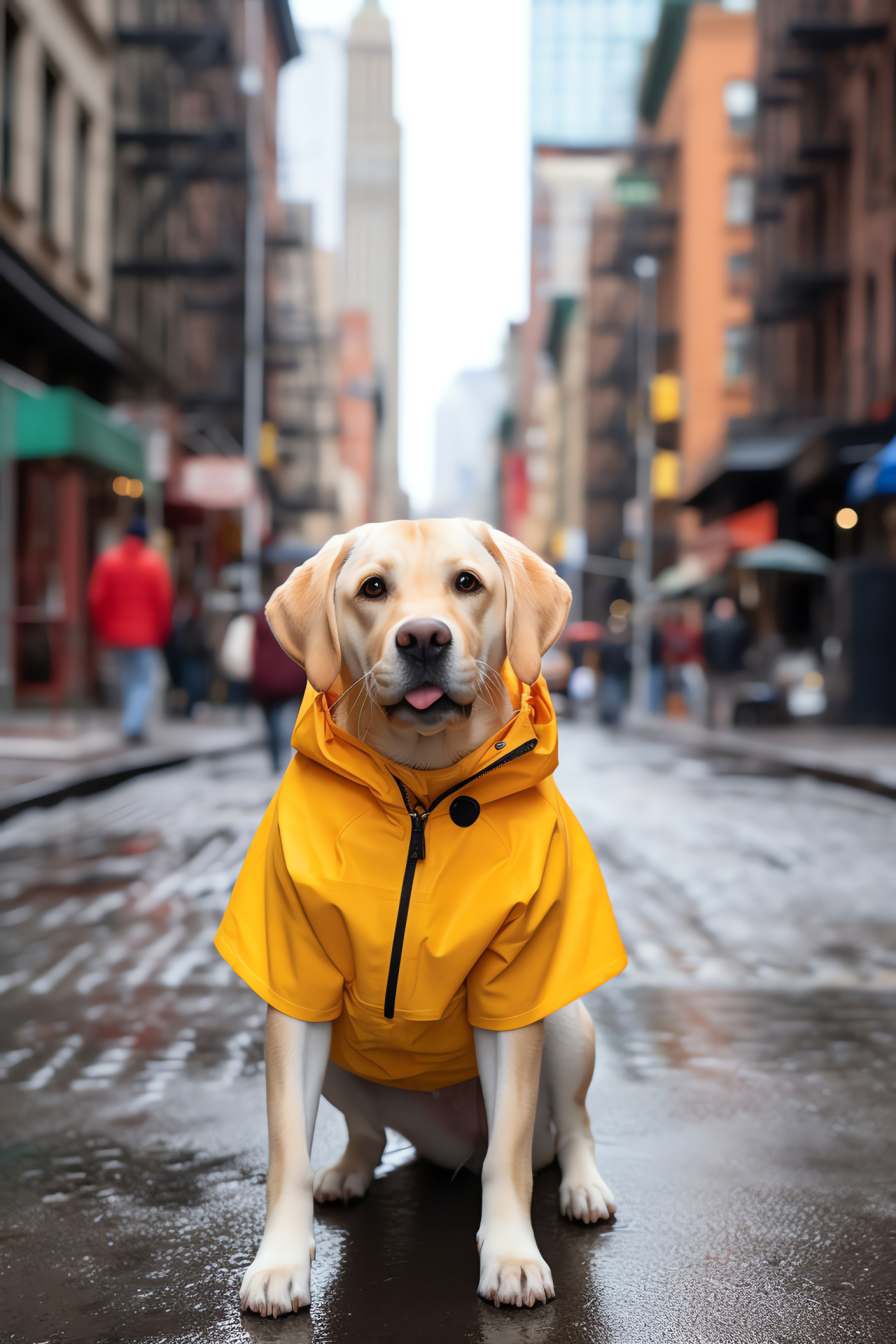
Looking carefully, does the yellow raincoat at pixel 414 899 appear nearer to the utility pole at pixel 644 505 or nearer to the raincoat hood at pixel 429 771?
the raincoat hood at pixel 429 771

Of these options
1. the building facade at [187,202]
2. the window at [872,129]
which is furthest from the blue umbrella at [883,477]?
the building facade at [187,202]

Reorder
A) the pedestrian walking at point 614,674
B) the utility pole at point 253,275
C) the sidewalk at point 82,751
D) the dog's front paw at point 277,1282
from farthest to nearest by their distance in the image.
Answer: the utility pole at point 253,275 < the pedestrian walking at point 614,674 < the sidewalk at point 82,751 < the dog's front paw at point 277,1282

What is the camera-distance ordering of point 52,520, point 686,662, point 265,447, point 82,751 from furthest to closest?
point 265,447 → point 686,662 → point 52,520 → point 82,751

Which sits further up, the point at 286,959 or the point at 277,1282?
the point at 286,959

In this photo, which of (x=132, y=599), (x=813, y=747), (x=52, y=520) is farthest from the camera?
(x=52, y=520)

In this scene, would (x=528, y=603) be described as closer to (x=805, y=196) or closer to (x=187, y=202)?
(x=805, y=196)

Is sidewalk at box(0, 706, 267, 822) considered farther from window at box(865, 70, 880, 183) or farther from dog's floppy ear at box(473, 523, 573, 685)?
window at box(865, 70, 880, 183)

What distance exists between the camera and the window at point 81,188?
24750mm

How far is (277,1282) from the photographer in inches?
94.7

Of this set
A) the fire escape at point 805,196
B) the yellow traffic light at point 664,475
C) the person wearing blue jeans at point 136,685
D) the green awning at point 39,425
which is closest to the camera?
the person wearing blue jeans at point 136,685

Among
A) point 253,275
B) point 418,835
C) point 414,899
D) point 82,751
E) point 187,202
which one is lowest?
point 82,751

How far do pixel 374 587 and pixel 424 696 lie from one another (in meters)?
0.25

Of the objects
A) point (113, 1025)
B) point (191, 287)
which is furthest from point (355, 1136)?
point (191, 287)

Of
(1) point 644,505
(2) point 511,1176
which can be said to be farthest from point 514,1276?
(1) point 644,505
